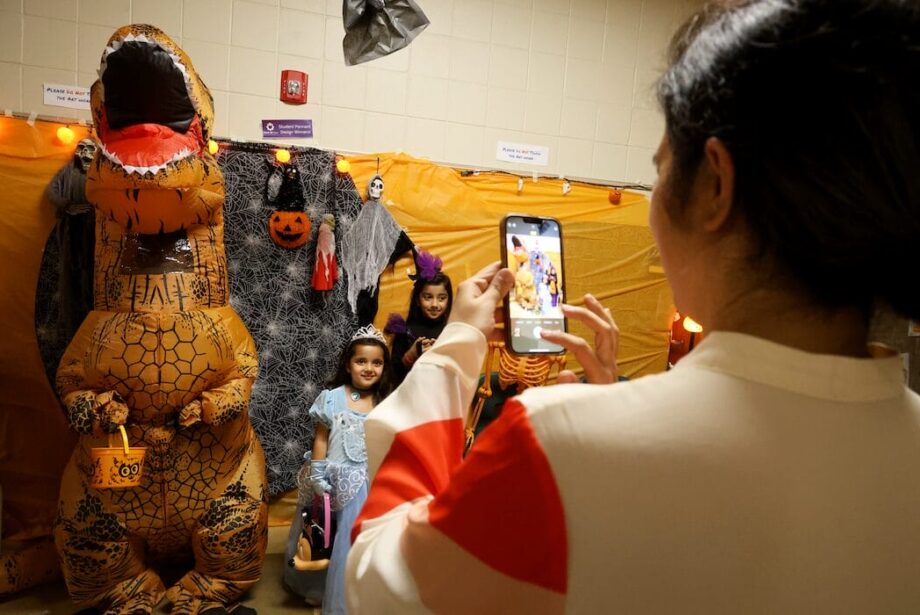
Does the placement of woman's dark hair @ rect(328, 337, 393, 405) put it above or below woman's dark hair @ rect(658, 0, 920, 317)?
below

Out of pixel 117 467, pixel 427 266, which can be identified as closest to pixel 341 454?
pixel 117 467

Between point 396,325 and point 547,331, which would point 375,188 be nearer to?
point 396,325

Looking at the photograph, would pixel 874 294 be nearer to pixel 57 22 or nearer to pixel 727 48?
pixel 727 48

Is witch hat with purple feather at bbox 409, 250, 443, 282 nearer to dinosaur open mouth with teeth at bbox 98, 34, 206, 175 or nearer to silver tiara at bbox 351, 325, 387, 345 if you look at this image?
silver tiara at bbox 351, 325, 387, 345

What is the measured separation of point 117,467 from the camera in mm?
1407

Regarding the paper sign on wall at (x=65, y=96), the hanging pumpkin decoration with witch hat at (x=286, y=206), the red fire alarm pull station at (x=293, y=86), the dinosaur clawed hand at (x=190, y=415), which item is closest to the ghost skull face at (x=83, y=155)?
the paper sign on wall at (x=65, y=96)

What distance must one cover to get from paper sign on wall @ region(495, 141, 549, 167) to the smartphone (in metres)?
1.33

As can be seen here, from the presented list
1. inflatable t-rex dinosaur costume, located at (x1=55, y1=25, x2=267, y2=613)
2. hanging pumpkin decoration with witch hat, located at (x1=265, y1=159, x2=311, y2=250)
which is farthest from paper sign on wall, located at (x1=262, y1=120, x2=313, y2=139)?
inflatable t-rex dinosaur costume, located at (x1=55, y1=25, x2=267, y2=613)

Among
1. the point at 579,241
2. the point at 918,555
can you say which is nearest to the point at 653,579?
the point at 918,555

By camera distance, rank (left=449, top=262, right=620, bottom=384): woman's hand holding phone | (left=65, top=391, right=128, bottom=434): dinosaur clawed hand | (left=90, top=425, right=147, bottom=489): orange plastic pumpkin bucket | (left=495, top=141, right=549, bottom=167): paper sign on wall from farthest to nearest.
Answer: (left=495, top=141, right=549, bottom=167): paper sign on wall → (left=65, top=391, right=128, bottom=434): dinosaur clawed hand → (left=90, top=425, right=147, bottom=489): orange plastic pumpkin bucket → (left=449, top=262, right=620, bottom=384): woman's hand holding phone

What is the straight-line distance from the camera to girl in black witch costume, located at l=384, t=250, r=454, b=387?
2.22 meters

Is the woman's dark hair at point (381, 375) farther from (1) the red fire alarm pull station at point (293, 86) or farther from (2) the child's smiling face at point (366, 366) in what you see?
(1) the red fire alarm pull station at point (293, 86)

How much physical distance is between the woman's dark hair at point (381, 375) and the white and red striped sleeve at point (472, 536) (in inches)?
57.2

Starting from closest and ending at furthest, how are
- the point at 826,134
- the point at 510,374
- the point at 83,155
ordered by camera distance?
the point at 826,134 → the point at 510,374 → the point at 83,155
